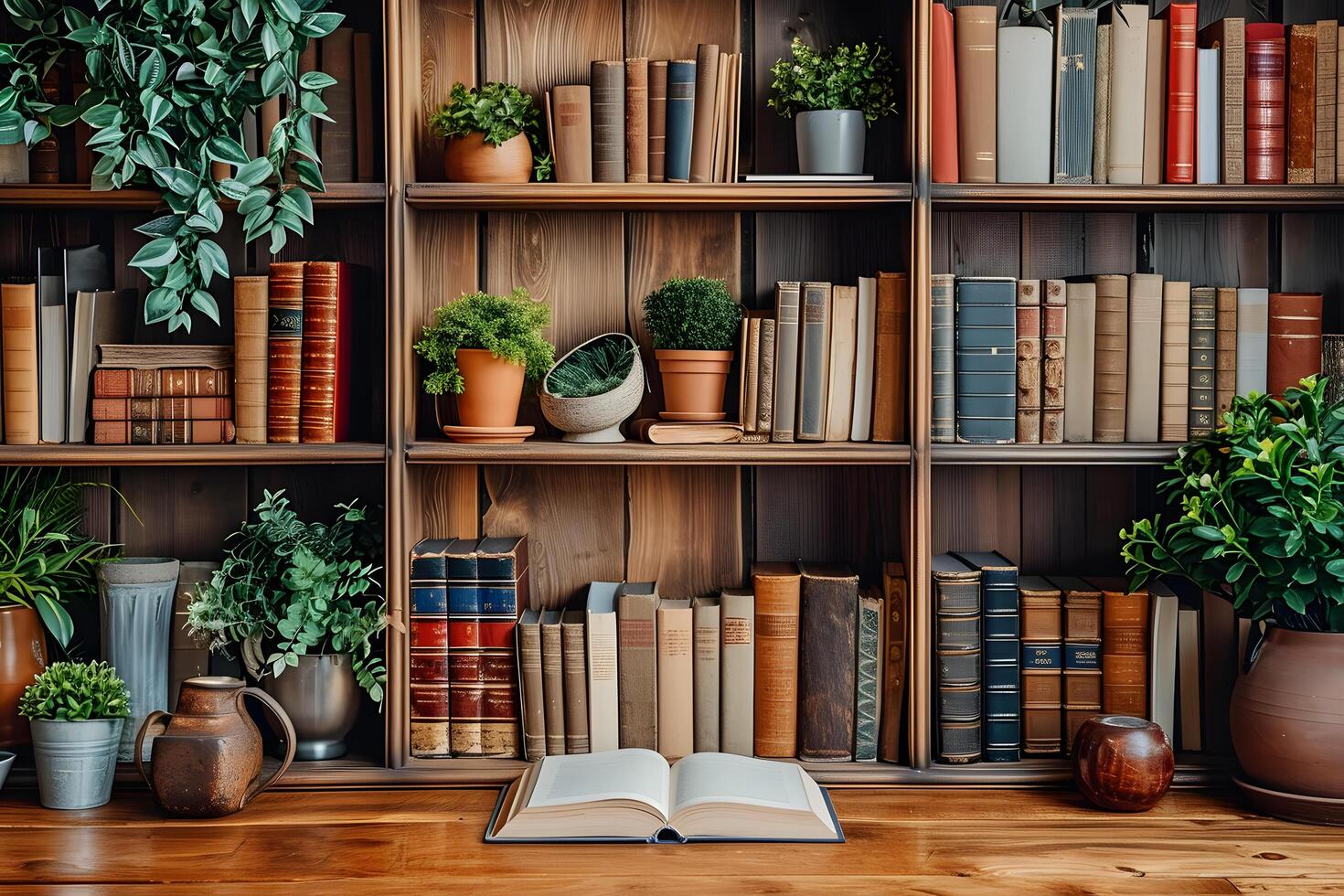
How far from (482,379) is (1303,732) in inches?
53.1

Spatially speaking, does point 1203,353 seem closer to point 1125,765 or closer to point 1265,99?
point 1265,99

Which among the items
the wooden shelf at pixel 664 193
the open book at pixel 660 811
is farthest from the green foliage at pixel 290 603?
the wooden shelf at pixel 664 193

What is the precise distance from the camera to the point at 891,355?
6.06ft

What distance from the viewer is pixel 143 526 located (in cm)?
206

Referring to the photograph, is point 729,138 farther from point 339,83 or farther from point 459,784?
point 459,784

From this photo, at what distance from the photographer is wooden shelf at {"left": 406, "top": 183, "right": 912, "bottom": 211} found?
5.85 feet

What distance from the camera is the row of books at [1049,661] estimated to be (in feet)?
6.00

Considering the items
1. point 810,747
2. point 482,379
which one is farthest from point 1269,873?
point 482,379

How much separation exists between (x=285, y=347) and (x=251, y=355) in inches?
2.4

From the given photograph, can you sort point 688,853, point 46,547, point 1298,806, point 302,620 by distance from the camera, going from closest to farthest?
point 688,853 < point 1298,806 < point 302,620 < point 46,547

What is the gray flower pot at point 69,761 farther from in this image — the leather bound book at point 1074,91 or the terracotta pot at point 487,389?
the leather bound book at point 1074,91

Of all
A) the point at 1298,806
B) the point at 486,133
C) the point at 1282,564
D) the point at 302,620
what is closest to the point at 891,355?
the point at 1282,564

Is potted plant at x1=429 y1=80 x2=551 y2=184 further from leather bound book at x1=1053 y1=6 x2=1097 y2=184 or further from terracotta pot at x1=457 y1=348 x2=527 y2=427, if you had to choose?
leather bound book at x1=1053 y1=6 x2=1097 y2=184

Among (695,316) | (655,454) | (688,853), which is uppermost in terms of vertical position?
(695,316)
